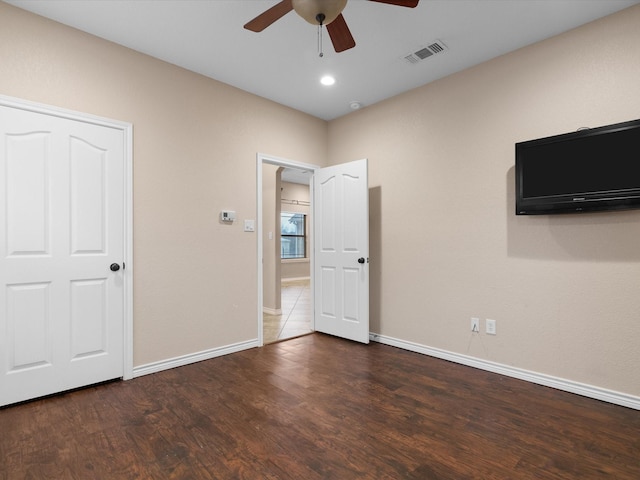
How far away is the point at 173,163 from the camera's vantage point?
3045mm

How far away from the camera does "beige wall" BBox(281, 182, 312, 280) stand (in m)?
9.10

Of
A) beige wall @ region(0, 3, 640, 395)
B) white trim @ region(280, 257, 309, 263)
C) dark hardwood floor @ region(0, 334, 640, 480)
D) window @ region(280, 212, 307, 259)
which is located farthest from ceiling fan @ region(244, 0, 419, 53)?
white trim @ region(280, 257, 309, 263)

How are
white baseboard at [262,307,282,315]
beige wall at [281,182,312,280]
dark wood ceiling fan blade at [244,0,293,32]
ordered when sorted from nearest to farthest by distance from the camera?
dark wood ceiling fan blade at [244,0,293,32] → white baseboard at [262,307,282,315] → beige wall at [281,182,312,280]

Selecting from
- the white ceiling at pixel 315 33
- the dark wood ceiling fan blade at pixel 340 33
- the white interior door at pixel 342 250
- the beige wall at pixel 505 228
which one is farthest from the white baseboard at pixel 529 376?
the dark wood ceiling fan blade at pixel 340 33

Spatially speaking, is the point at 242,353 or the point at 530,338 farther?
the point at 242,353

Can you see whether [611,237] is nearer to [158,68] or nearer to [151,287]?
[151,287]

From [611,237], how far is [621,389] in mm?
1050

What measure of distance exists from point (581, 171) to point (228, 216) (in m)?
2.95

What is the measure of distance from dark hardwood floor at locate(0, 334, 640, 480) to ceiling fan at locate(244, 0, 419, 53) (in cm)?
224

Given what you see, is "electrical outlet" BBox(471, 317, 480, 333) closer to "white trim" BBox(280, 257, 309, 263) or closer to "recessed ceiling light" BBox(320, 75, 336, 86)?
"recessed ceiling light" BBox(320, 75, 336, 86)

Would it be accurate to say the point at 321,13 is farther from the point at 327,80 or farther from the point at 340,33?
the point at 327,80

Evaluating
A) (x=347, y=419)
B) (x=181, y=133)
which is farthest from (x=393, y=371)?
(x=181, y=133)

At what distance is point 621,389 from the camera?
234cm

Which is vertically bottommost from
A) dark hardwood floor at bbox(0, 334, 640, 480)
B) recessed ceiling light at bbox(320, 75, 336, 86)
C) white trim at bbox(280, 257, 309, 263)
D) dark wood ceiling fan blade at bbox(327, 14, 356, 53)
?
dark hardwood floor at bbox(0, 334, 640, 480)
